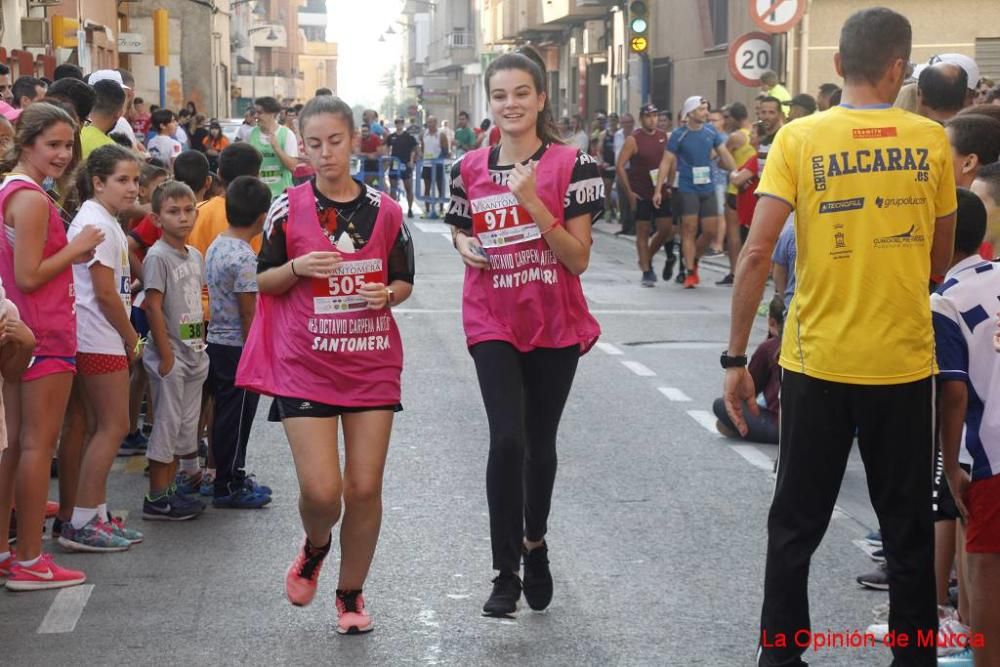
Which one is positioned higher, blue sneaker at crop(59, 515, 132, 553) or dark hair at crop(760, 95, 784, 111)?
dark hair at crop(760, 95, 784, 111)

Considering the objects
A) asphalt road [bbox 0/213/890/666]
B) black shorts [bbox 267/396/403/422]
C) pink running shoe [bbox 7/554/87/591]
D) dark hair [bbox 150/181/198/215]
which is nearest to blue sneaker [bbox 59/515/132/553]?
asphalt road [bbox 0/213/890/666]

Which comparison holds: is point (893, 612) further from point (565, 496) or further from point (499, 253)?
point (565, 496)

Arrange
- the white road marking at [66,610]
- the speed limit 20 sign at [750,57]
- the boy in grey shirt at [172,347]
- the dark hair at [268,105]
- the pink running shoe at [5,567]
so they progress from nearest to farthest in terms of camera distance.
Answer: the white road marking at [66,610] < the pink running shoe at [5,567] < the boy in grey shirt at [172,347] < the dark hair at [268,105] < the speed limit 20 sign at [750,57]

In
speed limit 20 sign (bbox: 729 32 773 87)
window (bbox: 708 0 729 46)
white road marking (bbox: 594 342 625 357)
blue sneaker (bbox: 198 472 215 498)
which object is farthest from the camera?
window (bbox: 708 0 729 46)

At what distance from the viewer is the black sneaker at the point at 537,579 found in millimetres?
5953

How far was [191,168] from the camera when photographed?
8977mm

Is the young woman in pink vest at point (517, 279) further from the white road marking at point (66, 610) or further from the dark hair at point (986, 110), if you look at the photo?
the dark hair at point (986, 110)

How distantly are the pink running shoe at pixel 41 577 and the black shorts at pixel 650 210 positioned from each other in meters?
12.6

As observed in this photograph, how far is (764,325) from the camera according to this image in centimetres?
1517

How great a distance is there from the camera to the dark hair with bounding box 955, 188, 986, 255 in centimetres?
505

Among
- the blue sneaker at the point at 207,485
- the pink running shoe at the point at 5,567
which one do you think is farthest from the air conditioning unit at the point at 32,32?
the pink running shoe at the point at 5,567

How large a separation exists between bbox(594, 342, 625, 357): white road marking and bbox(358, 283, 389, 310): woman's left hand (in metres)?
7.64

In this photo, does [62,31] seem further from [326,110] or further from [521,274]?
[521,274]

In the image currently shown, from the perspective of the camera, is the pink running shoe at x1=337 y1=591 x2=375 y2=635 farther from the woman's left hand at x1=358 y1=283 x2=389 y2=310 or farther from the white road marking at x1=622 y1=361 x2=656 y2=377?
the white road marking at x1=622 y1=361 x2=656 y2=377
